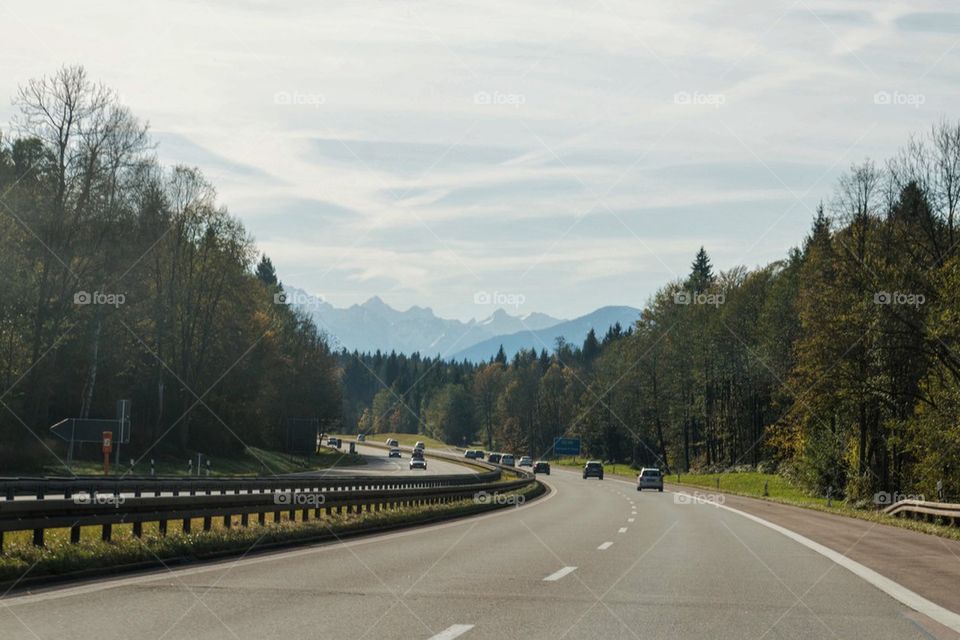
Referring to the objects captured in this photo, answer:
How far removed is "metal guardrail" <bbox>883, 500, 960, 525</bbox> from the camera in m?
27.2

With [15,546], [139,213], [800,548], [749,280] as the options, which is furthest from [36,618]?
[749,280]

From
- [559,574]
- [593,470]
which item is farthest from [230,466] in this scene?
[559,574]

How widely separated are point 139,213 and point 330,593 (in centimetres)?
5146

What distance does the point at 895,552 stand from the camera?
19297mm

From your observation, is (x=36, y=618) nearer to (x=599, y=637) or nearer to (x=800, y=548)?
(x=599, y=637)

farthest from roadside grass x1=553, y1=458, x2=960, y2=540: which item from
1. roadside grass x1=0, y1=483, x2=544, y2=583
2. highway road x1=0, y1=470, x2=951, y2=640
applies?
roadside grass x1=0, y1=483, x2=544, y2=583

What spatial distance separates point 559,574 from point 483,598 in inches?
112

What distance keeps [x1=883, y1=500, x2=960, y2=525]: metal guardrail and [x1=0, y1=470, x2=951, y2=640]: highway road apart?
9.73 meters

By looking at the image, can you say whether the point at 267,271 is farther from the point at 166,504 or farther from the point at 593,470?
the point at 166,504

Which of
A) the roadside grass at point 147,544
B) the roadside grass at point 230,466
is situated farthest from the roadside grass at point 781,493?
the roadside grass at point 230,466

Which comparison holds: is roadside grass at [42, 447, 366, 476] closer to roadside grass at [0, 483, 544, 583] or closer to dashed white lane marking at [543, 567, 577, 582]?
roadside grass at [0, 483, 544, 583]

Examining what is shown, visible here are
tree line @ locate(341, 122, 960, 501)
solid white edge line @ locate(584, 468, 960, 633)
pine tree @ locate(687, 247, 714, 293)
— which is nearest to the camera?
solid white edge line @ locate(584, 468, 960, 633)

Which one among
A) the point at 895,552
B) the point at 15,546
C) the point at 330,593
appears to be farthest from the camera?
the point at 895,552

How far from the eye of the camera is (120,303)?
52.1m
